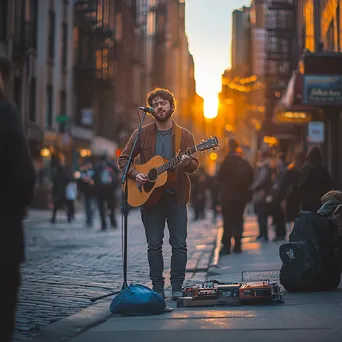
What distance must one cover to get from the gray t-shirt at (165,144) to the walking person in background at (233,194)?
241 inches

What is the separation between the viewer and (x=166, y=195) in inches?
330

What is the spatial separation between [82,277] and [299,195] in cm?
325

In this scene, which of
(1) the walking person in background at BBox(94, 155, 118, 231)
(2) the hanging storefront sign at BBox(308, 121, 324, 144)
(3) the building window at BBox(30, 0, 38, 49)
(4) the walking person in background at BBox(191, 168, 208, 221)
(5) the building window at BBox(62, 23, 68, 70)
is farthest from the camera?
(5) the building window at BBox(62, 23, 68, 70)

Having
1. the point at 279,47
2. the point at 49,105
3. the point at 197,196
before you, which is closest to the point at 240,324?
the point at 197,196

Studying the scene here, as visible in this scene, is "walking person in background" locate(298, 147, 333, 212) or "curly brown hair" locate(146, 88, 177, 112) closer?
"curly brown hair" locate(146, 88, 177, 112)

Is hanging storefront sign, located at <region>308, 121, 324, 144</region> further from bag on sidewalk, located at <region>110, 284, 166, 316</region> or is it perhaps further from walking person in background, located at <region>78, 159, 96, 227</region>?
bag on sidewalk, located at <region>110, 284, 166, 316</region>

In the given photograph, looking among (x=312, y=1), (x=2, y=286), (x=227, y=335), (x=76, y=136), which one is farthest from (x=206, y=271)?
(x=76, y=136)

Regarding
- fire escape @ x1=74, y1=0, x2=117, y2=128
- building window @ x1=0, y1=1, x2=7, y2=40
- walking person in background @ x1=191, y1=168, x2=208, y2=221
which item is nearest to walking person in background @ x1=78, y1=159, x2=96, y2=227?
walking person in background @ x1=191, y1=168, x2=208, y2=221

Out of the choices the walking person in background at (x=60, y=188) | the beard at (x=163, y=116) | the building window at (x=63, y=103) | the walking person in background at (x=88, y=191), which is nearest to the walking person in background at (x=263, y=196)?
the walking person in background at (x=88, y=191)

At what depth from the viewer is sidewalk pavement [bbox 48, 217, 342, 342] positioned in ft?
20.7

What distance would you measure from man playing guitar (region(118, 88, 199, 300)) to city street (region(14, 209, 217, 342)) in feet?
2.63

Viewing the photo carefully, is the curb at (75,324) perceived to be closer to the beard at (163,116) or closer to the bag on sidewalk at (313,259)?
the beard at (163,116)

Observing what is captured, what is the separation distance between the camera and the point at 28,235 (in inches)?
781

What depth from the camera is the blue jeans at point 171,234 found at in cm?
842
